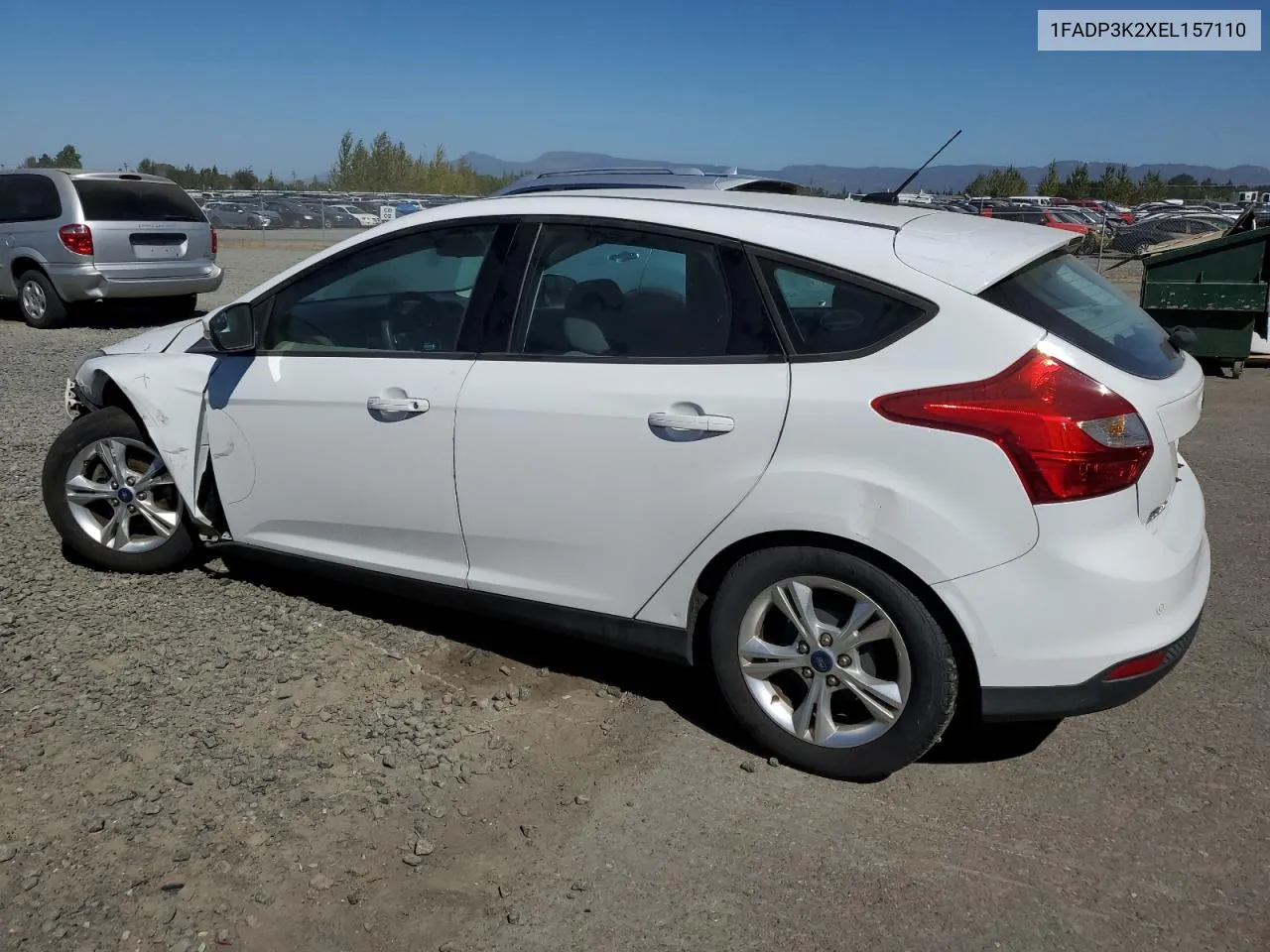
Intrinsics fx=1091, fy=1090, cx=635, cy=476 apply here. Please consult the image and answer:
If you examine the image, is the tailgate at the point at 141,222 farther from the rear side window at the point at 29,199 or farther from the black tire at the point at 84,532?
the black tire at the point at 84,532

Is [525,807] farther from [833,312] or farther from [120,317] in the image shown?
[120,317]

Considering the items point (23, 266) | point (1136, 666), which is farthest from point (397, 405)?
point (23, 266)

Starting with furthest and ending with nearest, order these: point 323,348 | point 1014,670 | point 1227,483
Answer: point 1227,483
point 323,348
point 1014,670

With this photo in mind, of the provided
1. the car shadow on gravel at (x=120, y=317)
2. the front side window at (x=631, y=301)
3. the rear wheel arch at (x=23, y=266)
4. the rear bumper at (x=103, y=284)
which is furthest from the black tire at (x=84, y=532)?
the rear wheel arch at (x=23, y=266)

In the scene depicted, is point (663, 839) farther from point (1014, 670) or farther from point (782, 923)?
point (1014, 670)

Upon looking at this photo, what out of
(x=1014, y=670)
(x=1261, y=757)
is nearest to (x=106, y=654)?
(x=1014, y=670)

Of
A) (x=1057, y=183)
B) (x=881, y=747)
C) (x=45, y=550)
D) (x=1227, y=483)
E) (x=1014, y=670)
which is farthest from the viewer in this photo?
(x=1057, y=183)

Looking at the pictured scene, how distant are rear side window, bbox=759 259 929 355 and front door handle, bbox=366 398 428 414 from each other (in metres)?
1.24

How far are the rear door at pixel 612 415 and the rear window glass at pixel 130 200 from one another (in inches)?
414

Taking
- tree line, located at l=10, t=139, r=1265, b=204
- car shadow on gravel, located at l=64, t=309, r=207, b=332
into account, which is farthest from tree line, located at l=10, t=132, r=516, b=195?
car shadow on gravel, located at l=64, t=309, r=207, b=332

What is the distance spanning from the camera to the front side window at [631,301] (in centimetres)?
330

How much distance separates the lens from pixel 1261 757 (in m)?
3.42

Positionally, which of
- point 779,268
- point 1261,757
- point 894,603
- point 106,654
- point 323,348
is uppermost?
point 779,268

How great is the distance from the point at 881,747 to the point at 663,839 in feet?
2.25
